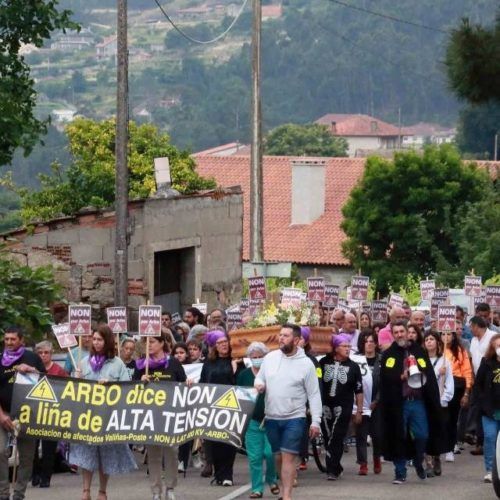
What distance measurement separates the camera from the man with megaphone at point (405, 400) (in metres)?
18.3

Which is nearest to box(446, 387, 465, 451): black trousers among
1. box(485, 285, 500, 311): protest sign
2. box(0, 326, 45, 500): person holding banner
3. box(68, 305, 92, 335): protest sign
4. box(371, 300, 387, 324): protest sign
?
box(68, 305, 92, 335): protest sign

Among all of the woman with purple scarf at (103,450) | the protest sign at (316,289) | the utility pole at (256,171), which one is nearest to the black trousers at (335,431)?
the woman with purple scarf at (103,450)

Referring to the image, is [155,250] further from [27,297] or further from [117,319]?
[27,297]

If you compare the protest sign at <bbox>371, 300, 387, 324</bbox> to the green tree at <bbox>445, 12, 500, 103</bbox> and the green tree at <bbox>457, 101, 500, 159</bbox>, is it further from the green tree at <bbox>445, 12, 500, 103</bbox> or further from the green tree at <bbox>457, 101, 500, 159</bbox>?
the green tree at <bbox>457, 101, 500, 159</bbox>

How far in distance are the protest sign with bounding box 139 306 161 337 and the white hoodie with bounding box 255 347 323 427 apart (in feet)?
7.35

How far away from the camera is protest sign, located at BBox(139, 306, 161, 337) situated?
18344 mm

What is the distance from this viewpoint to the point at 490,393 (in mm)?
18172

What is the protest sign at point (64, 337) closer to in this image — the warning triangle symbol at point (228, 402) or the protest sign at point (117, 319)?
the protest sign at point (117, 319)

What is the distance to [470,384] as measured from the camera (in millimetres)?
21000

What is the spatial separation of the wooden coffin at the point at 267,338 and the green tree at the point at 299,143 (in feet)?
385

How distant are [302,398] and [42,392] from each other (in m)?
2.30

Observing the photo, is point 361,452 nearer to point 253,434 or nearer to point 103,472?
point 253,434

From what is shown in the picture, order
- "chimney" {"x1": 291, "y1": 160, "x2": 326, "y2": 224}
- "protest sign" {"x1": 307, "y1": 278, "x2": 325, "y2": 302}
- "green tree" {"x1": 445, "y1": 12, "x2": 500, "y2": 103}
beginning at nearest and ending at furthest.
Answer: "protest sign" {"x1": 307, "y1": 278, "x2": 325, "y2": 302} < "green tree" {"x1": 445, "y1": 12, "x2": 500, "y2": 103} < "chimney" {"x1": 291, "y1": 160, "x2": 326, "y2": 224}

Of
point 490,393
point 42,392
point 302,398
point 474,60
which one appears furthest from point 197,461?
point 474,60
